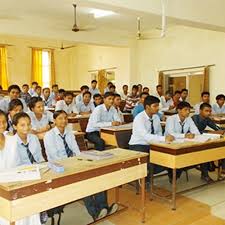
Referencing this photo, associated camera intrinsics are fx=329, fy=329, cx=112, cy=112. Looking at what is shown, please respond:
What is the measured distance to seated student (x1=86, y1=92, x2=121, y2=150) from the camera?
5.34m

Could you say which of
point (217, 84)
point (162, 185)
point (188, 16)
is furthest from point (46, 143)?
point (217, 84)

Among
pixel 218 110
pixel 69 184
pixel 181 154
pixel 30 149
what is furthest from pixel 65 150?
pixel 218 110

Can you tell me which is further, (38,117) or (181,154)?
(38,117)

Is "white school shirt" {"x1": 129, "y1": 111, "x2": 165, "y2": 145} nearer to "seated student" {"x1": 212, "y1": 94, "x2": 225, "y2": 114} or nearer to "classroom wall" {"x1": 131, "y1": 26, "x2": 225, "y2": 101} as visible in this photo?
"seated student" {"x1": 212, "y1": 94, "x2": 225, "y2": 114}

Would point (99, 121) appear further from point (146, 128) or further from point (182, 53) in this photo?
point (182, 53)

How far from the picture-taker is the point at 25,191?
7.16 ft

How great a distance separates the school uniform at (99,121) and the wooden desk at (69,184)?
212cm

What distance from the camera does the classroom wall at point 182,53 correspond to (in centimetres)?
873

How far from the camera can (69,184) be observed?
248 centimetres

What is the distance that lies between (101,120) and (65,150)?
2.18 metres

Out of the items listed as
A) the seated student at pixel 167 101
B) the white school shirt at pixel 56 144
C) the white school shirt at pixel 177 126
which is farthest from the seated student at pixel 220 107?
the white school shirt at pixel 56 144

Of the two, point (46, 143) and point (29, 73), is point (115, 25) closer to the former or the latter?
point (29, 73)

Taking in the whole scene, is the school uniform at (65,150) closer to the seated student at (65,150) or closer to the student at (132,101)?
the seated student at (65,150)

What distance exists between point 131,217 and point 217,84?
6300 millimetres
